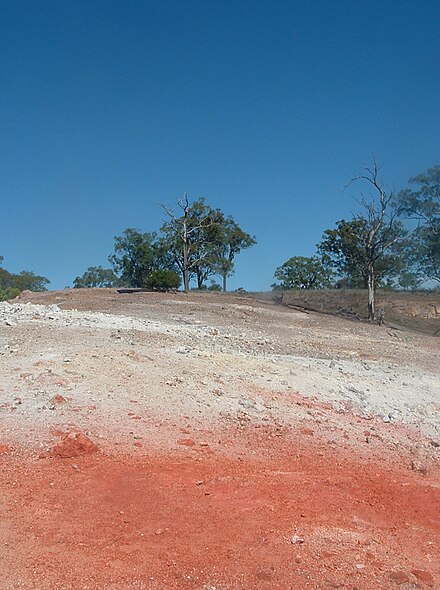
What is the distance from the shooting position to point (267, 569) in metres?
3.81

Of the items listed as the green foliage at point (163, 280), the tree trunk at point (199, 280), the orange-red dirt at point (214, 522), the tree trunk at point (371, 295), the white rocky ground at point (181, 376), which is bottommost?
the orange-red dirt at point (214, 522)

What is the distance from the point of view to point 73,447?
5594 mm

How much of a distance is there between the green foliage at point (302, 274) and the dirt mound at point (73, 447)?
45.5m

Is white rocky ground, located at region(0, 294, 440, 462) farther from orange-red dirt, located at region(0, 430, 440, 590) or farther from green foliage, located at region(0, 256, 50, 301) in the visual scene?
green foliage, located at region(0, 256, 50, 301)

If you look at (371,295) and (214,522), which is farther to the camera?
(371,295)

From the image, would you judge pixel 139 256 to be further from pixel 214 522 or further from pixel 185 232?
pixel 214 522

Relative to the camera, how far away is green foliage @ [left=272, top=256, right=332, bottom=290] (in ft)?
167

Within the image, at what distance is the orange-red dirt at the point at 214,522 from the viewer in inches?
146

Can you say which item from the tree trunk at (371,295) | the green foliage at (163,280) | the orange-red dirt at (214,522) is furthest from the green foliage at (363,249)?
the orange-red dirt at (214,522)

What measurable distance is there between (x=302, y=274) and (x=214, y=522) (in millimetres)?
48104

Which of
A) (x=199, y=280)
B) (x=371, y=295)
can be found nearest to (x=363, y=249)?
(x=371, y=295)

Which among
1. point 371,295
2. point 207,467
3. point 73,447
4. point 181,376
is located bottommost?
point 207,467

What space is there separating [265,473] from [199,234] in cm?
3550

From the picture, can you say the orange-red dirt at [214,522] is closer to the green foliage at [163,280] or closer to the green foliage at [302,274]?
the green foliage at [163,280]
